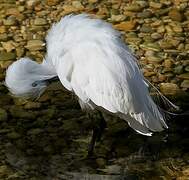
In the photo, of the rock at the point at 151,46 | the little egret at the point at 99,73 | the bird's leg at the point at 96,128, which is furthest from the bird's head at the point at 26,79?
the rock at the point at 151,46

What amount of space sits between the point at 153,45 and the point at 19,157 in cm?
114

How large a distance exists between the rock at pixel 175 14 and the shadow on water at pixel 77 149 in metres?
0.93

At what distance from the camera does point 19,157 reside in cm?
255

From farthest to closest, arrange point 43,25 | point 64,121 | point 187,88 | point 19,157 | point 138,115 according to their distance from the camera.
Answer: point 43,25 → point 187,88 → point 64,121 → point 19,157 → point 138,115

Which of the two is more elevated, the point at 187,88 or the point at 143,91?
the point at 143,91

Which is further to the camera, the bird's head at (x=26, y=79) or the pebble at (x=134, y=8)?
the pebble at (x=134, y=8)

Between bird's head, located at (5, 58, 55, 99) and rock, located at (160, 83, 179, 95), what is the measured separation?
67 cm

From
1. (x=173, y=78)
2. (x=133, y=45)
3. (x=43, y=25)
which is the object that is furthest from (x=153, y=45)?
(x=43, y=25)

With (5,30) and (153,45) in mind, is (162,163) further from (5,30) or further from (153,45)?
(5,30)

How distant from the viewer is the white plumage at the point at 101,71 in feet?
7.36

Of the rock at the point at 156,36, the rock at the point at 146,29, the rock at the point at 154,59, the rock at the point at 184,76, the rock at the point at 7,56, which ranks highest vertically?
the rock at the point at 7,56

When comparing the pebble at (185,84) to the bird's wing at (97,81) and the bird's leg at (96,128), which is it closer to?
the bird's leg at (96,128)

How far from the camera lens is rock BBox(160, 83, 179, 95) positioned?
297cm

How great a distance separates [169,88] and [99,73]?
32.5 inches
